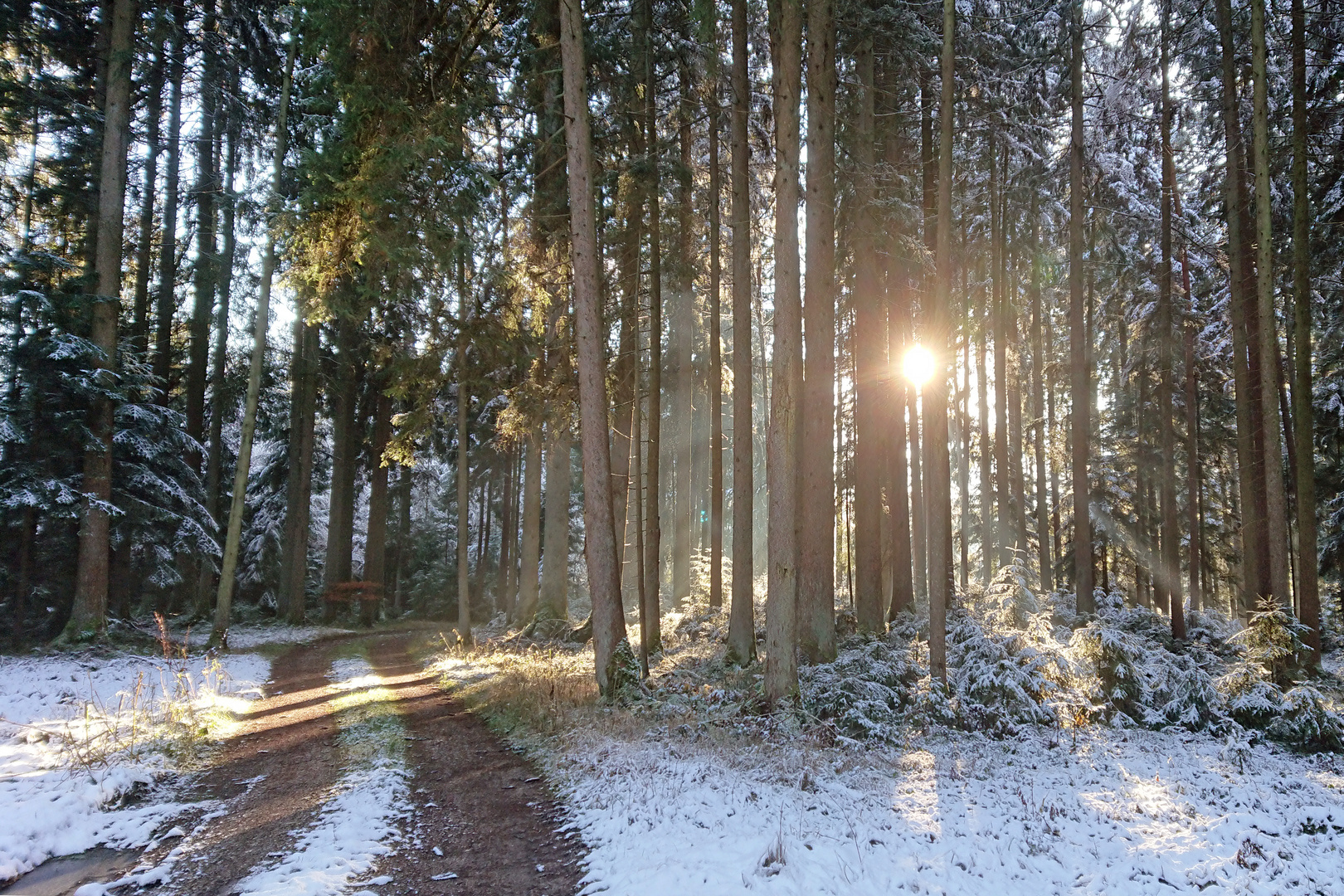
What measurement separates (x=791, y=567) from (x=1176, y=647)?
11.6 meters

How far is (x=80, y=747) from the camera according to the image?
25.2ft

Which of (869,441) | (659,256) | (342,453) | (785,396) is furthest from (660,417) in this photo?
(342,453)

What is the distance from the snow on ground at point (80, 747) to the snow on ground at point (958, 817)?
4205 millimetres

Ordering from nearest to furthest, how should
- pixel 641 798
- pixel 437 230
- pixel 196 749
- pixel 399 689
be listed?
pixel 641 798 < pixel 196 749 < pixel 437 230 < pixel 399 689

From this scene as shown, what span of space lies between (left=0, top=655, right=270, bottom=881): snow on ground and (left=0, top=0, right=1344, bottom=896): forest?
9 centimetres

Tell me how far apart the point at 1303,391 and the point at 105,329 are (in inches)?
885

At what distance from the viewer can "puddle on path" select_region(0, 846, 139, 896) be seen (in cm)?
495

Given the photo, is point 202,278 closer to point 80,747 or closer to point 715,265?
point 715,265

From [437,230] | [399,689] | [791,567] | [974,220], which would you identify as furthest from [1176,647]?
[437,230]

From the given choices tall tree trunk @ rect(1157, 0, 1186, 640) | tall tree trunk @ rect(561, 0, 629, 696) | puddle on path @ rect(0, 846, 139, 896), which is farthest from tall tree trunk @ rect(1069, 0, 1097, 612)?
puddle on path @ rect(0, 846, 139, 896)

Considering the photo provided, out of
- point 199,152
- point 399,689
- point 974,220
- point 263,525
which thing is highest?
point 199,152

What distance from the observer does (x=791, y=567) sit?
8.65 metres

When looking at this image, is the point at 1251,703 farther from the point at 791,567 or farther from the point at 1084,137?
the point at 1084,137

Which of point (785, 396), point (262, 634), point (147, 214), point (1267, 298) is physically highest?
point (147, 214)
